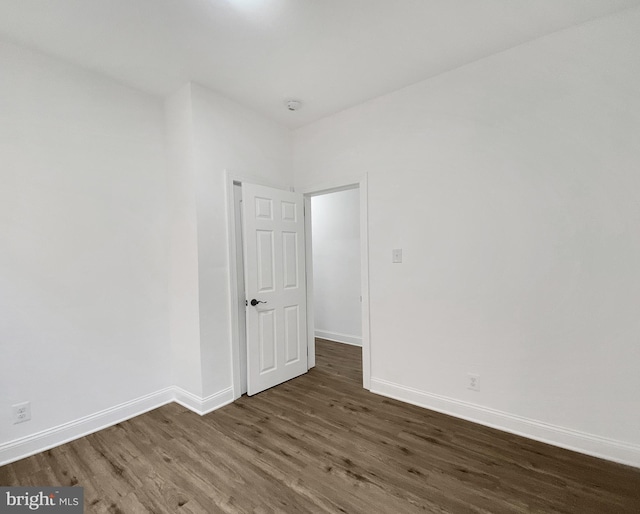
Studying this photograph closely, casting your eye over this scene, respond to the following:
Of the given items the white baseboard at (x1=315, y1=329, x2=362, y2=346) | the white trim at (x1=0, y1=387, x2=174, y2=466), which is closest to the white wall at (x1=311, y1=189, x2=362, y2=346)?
the white baseboard at (x1=315, y1=329, x2=362, y2=346)

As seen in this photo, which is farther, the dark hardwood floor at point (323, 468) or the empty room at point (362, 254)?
the empty room at point (362, 254)

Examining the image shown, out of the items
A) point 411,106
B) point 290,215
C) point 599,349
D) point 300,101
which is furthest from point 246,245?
point 599,349

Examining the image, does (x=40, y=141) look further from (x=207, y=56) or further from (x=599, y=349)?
(x=599, y=349)

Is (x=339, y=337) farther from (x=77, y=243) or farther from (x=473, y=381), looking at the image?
(x=77, y=243)

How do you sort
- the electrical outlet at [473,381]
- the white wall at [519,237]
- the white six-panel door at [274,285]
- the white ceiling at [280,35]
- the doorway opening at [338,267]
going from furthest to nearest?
1. the doorway opening at [338,267]
2. the white six-panel door at [274,285]
3. the electrical outlet at [473,381]
4. the white wall at [519,237]
5. the white ceiling at [280,35]

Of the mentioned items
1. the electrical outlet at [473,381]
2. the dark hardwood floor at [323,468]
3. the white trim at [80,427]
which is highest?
the electrical outlet at [473,381]

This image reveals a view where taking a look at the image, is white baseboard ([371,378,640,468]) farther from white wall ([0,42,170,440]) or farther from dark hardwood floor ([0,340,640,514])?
white wall ([0,42,170,440])

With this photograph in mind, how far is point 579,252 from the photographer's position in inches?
78.3

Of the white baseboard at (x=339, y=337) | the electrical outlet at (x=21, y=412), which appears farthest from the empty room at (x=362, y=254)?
the white baseboard at (x=339, y=337)

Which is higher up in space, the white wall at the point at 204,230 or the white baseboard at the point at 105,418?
the white wall at the point at 204,230

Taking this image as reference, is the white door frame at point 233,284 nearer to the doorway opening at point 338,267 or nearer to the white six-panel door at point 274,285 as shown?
the white six-panel door at point 274,285

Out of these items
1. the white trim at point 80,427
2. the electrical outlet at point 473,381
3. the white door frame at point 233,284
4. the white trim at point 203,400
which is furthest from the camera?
the white door frame at point 233,284

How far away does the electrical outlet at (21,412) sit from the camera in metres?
2.02

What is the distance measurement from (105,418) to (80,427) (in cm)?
16
